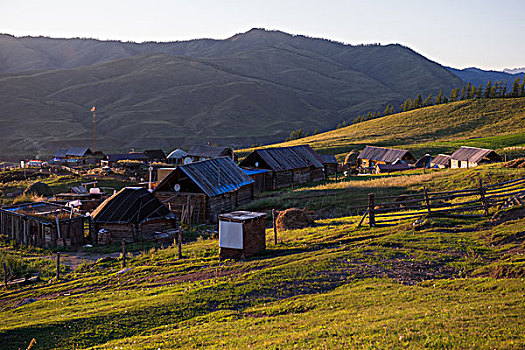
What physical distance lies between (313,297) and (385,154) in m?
57.3

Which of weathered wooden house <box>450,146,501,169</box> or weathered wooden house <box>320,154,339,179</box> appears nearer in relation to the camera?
weathered wooden house <box>450,146,501,169</box>

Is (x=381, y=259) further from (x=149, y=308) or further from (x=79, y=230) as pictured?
(x=79, y=230)

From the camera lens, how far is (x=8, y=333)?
1262 cm

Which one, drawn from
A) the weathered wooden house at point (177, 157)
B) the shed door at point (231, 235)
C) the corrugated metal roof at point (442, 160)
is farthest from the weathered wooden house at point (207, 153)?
the shed door at point (231, 235)

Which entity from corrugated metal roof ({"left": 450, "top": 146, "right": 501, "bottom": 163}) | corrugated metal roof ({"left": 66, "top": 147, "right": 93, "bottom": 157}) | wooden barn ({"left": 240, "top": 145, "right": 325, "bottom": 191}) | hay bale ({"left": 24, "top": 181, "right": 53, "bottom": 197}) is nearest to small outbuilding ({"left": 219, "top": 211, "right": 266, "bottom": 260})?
wooden barn ({"left": 240, "top": 145, "right": 325, "bottom": 191})

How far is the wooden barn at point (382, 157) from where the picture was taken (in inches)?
2569

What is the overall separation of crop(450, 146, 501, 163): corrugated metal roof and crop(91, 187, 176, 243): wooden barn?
132 feet

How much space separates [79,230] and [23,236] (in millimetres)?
4280

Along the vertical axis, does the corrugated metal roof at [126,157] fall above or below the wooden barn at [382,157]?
above

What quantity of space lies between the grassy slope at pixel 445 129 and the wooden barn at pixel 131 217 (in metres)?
56.0

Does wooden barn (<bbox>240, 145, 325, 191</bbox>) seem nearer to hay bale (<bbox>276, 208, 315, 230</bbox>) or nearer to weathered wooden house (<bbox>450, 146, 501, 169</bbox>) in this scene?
weathered wooden house (<bbox>450, 146, 501, 169</bbox>)

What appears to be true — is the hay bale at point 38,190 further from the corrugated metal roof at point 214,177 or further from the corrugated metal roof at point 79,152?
the corrugated metal roof at point 79,152

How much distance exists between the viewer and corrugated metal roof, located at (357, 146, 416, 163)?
65.2 metres

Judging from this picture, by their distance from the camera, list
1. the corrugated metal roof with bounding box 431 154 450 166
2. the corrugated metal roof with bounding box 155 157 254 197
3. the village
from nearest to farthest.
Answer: the village → the corrugated metal roof with bounding box 155 157 254 197 → the corrugated metal roof with bounding box 431 154 450 166
